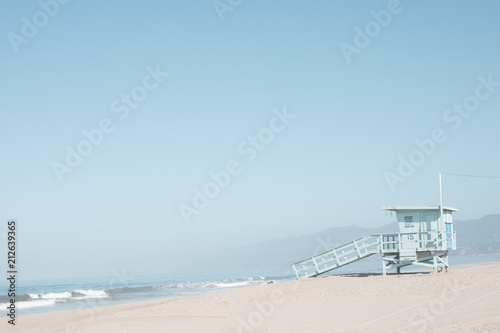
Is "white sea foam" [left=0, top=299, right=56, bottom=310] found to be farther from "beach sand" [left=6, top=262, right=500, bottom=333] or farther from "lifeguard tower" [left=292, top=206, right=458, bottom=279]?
"lifeguard tower" [left=292, top=206, right=458, bottom=279]

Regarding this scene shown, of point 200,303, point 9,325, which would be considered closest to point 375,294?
point 200,303

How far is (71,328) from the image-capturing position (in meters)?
17.2

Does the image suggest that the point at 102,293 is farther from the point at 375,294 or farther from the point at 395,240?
the point at 375,294

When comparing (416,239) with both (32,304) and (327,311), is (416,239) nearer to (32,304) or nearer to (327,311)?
(327,311)

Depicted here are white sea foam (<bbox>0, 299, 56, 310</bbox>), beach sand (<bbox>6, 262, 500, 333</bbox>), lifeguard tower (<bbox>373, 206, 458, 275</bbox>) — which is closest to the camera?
beach sand (<bbox>6, 262, 500, 333</bbox>)

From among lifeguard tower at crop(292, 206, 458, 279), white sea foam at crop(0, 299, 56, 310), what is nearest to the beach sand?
lifeguard tower at crop(292, 206, 458, 279)

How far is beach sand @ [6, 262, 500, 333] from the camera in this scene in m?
12.0

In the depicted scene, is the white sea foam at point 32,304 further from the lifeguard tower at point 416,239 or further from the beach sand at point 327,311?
the lifeguard tower at point 416,239

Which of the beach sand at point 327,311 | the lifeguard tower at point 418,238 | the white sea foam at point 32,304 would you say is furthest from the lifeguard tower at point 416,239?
the white sea foam at point 32,304

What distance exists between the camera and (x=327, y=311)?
14.9 meters

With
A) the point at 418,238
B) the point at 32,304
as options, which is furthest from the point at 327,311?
the point at 32,304

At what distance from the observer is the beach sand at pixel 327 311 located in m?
12.0

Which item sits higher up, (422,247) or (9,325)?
(422,247)

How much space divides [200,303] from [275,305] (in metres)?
3.75
